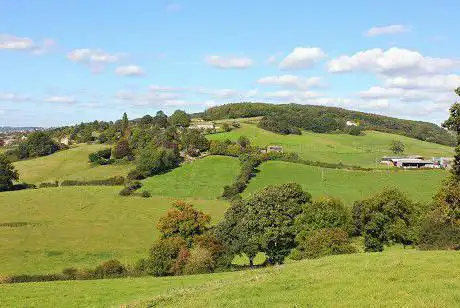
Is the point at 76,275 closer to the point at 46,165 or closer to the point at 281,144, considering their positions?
the point at 46,165

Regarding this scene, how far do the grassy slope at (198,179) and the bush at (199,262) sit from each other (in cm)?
4968

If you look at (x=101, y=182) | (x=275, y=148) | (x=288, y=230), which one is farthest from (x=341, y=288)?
(x=275, y=148)

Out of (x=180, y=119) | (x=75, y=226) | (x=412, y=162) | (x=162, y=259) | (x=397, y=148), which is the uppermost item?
(x=180, y=119)

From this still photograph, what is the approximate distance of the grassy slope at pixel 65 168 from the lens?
4808 inches

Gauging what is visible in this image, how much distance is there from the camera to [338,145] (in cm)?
16525

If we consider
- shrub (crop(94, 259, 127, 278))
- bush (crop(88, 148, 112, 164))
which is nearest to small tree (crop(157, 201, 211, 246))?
shrub (crop(94, 259, 127, 278))

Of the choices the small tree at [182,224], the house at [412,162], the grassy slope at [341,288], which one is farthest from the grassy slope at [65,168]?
the grassy slope at [341,288]

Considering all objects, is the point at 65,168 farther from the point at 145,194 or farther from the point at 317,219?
the point at 317,219

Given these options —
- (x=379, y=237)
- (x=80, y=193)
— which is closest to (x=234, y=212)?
(x=379, y=237)

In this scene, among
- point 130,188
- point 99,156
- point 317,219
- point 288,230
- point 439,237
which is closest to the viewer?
point 439,237

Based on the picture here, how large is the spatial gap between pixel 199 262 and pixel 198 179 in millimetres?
62854

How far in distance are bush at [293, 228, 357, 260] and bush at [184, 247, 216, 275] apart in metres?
10.2

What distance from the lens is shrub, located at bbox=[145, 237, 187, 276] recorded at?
50281 millimetres

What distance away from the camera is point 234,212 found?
63531mm
